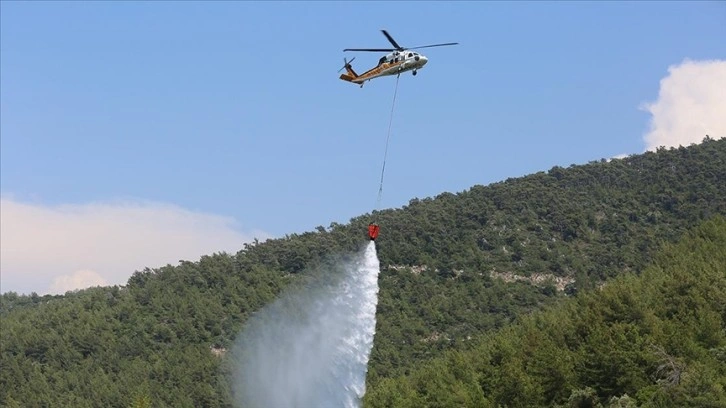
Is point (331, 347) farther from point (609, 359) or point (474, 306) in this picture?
point (474, 306)

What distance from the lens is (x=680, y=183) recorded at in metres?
178

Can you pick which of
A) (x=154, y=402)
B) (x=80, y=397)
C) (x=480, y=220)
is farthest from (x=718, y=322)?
(x=480, y=220)

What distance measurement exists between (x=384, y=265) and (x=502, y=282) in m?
19.7

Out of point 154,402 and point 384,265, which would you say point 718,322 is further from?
point 384,265

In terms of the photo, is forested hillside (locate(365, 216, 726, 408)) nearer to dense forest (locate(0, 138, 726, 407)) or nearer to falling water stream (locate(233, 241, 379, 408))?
dense forest (locate(0, 138, 726, 407))

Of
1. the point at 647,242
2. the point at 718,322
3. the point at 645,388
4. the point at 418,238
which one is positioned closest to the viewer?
the point at 645,388

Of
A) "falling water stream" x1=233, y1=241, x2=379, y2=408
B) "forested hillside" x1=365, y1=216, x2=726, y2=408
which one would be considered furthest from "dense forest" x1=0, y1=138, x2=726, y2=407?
"falling water stream" x1=233, y1=241, x2=379, y2=408

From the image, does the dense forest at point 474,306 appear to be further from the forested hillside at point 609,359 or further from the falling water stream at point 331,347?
the falling water stream at point 331,347

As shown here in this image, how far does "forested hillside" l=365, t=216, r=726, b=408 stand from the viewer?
6900cm

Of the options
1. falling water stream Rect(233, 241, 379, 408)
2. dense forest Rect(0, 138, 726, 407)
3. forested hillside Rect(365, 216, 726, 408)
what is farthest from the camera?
dense forest Rect(0, 138, 726, 407)

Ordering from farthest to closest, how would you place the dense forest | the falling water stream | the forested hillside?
the dense forest → the forested hillside → the falling water stream

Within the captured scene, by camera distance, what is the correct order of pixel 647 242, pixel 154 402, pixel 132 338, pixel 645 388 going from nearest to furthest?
pixel 645 388 → pixel 154 402 → pixel 132 338 → pixel 647 242

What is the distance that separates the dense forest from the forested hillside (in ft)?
0.65

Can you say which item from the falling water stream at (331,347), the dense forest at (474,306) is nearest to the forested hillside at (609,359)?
the dense forest at (474,306)
